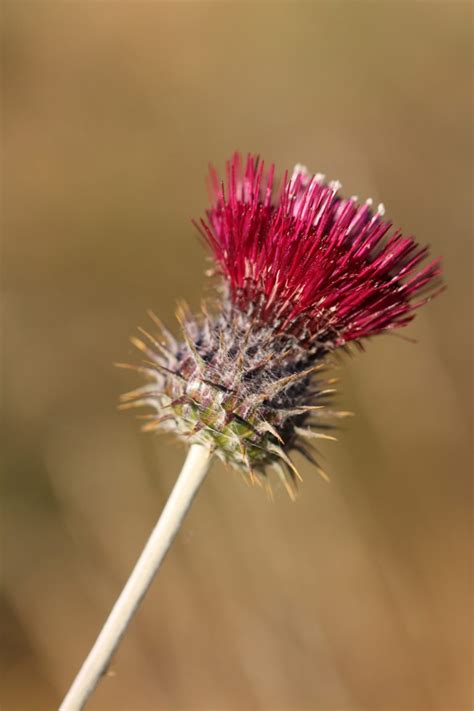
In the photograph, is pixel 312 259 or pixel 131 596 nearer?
pixel 131 596

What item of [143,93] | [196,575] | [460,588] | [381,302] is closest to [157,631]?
[196,575]

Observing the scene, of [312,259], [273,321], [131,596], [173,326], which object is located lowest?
[131,596]

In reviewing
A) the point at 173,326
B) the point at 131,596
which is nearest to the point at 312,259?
the point at 131,596

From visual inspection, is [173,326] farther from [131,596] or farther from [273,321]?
[131,596]

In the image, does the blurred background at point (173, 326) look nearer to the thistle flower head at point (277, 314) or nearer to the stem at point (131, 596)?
the thistle flower head at point (277, 314)

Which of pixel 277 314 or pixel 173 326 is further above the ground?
→ pixel 173 326


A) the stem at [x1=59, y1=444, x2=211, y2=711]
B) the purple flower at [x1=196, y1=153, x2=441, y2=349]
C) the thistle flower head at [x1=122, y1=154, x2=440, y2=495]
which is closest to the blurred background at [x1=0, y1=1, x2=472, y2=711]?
the thistle flower head at [x1=122, y1=154, x2=440, y2=495]
